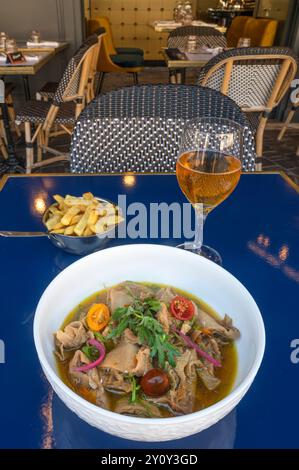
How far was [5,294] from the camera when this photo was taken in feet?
2.19

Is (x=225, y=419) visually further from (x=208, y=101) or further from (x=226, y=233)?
(x=208, y=101)

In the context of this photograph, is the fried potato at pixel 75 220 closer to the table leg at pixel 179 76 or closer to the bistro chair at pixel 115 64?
the table leg at pixel 179 76

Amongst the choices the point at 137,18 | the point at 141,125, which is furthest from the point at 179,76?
the point at 137,18

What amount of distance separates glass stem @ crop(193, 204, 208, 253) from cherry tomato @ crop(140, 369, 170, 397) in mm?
377

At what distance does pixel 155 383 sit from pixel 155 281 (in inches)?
9.3

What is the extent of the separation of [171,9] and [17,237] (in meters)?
8.80

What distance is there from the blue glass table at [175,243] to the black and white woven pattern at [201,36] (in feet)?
10.7

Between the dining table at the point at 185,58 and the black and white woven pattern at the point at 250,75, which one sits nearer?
the black and white woven pattern at the point at 250,75

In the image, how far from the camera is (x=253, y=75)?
2.52 m

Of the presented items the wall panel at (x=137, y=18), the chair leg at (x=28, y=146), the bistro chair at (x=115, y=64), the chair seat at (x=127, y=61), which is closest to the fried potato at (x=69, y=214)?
the chair leg at (x=28, y=146)

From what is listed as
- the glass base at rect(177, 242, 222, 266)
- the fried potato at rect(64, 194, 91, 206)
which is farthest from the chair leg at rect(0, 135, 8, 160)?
the glass base at rect(177, 242, 222, 266)

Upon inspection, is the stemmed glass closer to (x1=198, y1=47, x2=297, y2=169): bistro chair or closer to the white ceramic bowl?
the white ceramic bowl

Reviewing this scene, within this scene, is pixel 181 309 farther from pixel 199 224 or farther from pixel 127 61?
pixel 127 61

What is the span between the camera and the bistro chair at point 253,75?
7.56ft
